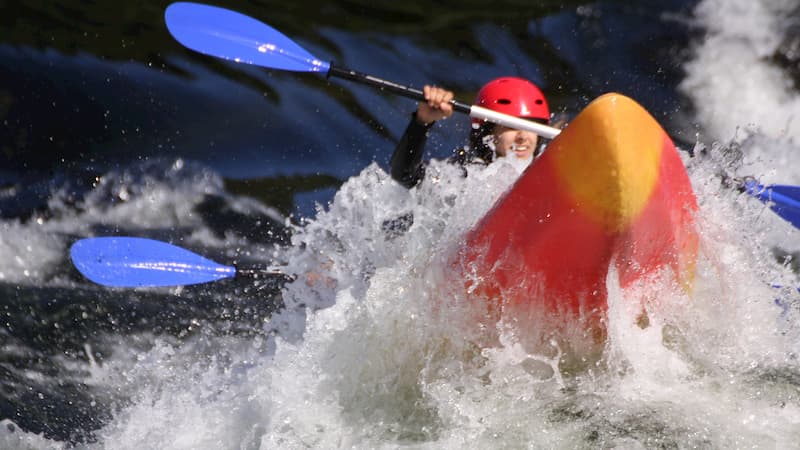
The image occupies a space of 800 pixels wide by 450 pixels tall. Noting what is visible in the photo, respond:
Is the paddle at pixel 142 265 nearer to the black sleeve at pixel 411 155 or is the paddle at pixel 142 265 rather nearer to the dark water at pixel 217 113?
the dark water at pixel 217 113

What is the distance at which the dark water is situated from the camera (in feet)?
10.9

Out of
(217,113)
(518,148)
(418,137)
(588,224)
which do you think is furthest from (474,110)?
(217,113)

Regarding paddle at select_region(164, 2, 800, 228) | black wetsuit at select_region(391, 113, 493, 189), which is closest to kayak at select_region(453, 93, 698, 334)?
black wetsuit at select_region(391, 113, 493, 189)

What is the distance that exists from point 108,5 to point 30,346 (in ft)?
7.01

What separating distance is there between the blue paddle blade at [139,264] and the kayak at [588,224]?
3.75ft

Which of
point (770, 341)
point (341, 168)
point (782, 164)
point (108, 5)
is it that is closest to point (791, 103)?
point (782, 164)

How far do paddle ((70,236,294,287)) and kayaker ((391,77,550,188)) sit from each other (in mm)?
595

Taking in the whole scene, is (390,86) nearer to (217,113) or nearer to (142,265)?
(142,265)

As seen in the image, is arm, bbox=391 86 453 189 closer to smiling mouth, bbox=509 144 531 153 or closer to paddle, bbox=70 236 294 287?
smiling mouth, bbox=509 144 531 153

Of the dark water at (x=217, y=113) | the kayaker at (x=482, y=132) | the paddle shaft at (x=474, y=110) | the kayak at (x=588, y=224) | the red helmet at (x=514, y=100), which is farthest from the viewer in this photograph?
the dark water at (x=217, y=113)

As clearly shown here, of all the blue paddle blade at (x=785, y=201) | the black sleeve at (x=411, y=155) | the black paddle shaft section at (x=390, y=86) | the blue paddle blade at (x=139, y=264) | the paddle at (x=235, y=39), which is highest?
the paddle at (x=235, y=39)

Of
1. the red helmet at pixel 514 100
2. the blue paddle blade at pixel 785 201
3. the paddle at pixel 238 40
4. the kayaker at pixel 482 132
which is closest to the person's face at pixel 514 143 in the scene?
the kayaker at pixel 482 132

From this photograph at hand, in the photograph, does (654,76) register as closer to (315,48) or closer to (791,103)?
(791,103)

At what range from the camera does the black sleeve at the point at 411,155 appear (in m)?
2.87
